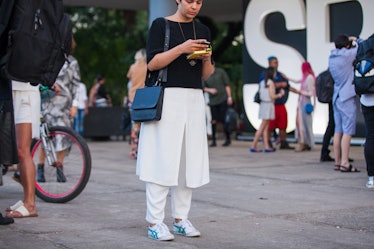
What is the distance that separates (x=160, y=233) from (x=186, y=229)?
25 cm

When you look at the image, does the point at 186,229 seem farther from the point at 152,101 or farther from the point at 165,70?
the point at 165,70

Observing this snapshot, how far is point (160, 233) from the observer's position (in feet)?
18.7

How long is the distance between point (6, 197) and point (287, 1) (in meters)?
11.3

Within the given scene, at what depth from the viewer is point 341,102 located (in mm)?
A: 10414

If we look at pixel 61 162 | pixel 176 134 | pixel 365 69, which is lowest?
pixel 61 162

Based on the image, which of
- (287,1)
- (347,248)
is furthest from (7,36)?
(287,1)

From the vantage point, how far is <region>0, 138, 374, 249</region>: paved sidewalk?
18.6ft

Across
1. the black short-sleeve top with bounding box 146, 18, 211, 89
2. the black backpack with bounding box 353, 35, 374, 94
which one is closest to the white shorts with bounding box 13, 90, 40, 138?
the black short-sleeve top with bounding box 146, 18, 211, 89

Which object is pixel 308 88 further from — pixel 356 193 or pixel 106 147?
pixel 356 193

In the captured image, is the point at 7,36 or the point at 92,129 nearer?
the point at 7,36

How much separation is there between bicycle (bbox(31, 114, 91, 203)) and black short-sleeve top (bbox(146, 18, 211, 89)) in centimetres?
213

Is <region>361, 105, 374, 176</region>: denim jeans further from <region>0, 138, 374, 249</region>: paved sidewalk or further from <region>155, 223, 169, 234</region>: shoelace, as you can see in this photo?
<region>155, 223, 169, 234</region>: shoelace

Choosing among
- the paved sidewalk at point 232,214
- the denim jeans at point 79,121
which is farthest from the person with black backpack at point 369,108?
the denim jeans at point 79,121

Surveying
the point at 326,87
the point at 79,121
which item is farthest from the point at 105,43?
the point at 326,87
